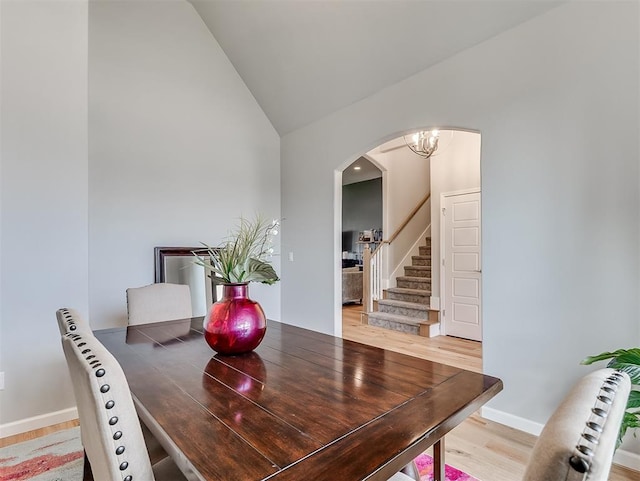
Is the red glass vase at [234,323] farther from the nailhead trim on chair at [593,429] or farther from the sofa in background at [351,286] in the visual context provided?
the sofa in background at [351,286]

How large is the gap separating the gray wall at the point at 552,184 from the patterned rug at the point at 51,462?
0.82 metres

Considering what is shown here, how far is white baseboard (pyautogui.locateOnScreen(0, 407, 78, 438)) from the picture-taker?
2.26 meters

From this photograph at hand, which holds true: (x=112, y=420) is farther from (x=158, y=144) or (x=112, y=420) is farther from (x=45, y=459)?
(x=158, y=144)

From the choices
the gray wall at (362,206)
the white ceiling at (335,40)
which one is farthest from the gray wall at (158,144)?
the gray wall at (362,206)

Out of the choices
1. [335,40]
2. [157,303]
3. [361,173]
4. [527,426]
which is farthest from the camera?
[361,173]

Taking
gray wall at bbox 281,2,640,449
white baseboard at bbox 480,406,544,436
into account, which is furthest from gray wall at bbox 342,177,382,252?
white baseboard at bbox 480,406,544,436

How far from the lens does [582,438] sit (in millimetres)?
452

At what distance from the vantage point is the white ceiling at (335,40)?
2379mm

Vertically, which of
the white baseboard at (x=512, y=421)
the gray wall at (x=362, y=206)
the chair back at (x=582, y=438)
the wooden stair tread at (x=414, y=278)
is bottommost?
the white baseboard at (x=512, y=421)

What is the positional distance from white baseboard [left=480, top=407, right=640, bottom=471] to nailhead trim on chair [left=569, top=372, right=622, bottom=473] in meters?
1.96

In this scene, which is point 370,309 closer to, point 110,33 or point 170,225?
point 170,225

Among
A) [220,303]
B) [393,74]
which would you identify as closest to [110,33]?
[393,74]

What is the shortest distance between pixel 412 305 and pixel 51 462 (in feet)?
14.8

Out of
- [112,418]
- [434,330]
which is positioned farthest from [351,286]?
[112,418]
